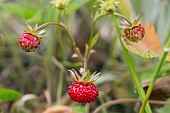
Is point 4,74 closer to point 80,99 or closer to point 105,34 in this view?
point 105,34

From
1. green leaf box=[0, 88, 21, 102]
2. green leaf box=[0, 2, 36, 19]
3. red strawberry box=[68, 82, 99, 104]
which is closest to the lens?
red strawberry box=[68, 82, 99, 104]

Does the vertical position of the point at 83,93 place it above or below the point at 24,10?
below

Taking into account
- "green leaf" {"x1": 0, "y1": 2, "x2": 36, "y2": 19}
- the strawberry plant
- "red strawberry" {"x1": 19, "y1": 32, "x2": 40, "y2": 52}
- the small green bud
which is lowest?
the strawberry plant

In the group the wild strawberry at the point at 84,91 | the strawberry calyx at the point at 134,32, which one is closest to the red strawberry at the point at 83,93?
the wild strawberry at the point at 84,91

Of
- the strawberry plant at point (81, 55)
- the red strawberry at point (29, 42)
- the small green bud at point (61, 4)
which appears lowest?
the strawberry plant at point (81, 55)

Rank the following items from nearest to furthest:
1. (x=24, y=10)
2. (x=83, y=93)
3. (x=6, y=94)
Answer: (x=83, y=93) < (x=6, y=94) < (x=24, y=10)

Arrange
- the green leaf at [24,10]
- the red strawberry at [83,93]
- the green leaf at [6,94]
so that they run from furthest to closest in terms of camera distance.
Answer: the green leaf at [24,10], the green leaf at [6,94], the red strawberry at [83,93]

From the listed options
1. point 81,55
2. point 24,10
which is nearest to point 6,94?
point 81,55

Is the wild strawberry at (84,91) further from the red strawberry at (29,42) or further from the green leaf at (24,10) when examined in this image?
the green leaf at (24,10)

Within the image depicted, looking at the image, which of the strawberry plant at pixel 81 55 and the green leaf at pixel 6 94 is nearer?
the strawberry plant at pixel 81 55

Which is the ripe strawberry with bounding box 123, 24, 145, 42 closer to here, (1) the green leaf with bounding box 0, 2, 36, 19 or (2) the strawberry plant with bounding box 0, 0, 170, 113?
(2) the strawberry plant with bounding box 0, 0, 170, 113

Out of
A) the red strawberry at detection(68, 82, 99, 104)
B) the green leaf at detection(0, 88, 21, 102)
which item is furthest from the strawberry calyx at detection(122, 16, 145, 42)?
the green leaf at detection(0, 88, 21, 102)

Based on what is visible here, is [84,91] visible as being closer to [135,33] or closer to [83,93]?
[83,93]
